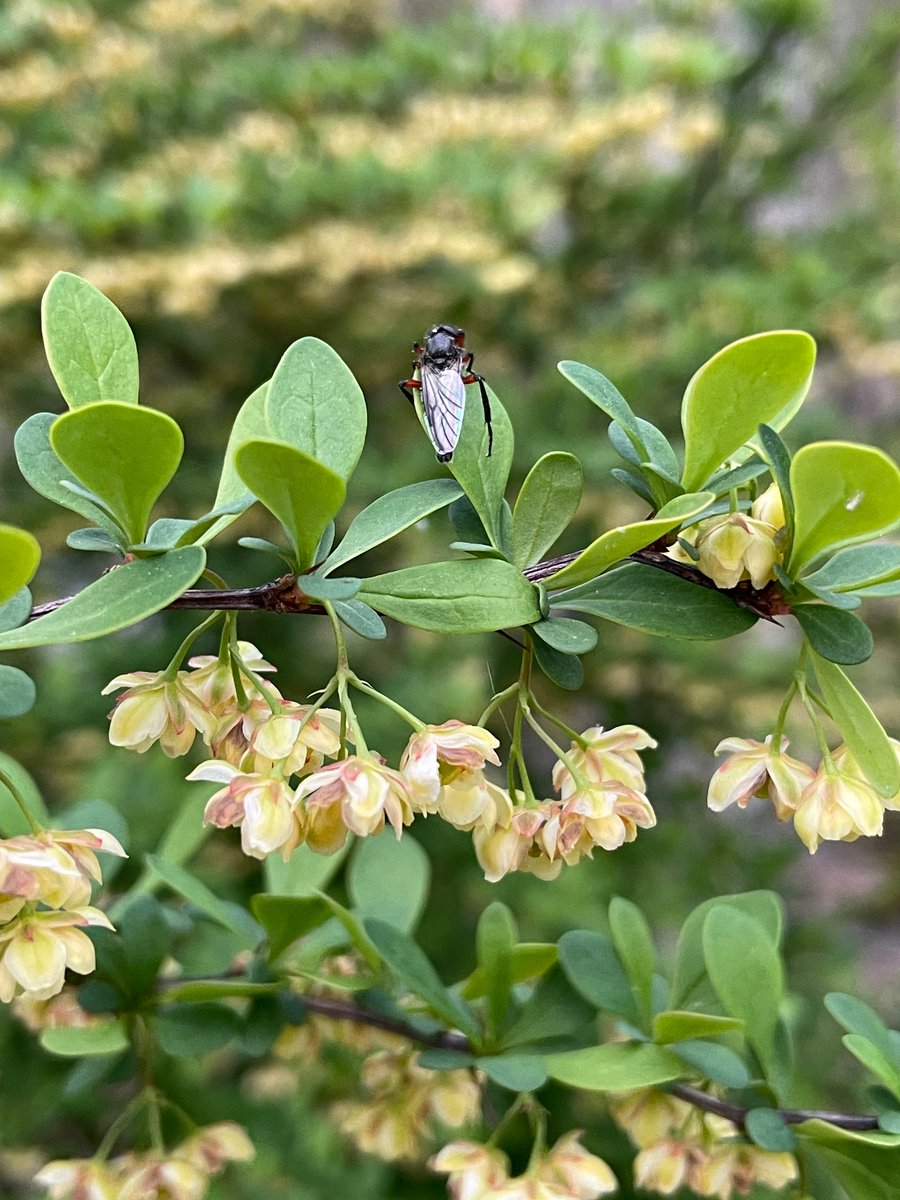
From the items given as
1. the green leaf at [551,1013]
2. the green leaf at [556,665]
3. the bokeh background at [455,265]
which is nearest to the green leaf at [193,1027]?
the green leaf at [551,1013]

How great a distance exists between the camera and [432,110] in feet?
5.54

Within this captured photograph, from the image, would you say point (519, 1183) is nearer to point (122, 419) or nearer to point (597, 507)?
point (122, 419)

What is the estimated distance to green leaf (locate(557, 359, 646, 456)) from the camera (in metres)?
0.33

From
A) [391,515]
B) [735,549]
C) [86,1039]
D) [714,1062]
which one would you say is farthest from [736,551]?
[86,1039]

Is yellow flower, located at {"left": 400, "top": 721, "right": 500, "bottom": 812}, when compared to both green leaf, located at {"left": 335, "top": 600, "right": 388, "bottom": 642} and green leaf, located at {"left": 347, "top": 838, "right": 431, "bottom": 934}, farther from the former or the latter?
green leaf, located at {"left": 347, "top": 838, "right": 431, "bottom": 934}

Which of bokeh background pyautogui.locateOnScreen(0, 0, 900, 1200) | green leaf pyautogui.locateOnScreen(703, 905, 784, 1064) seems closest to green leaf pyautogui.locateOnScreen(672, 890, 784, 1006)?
green leaf pyautogui.locateOnScreen(703, 905, 784, 1064)

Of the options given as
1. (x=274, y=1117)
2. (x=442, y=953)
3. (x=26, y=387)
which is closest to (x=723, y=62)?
(x=26, y=387)

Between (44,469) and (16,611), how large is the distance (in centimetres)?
5

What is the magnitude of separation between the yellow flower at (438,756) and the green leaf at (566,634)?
0.04m

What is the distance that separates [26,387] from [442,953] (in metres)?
1.09

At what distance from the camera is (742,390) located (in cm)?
32

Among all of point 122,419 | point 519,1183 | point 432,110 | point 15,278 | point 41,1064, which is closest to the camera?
point 122,419

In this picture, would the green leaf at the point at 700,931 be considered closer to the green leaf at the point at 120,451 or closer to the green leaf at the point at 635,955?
the green leaf at the point at 635,955

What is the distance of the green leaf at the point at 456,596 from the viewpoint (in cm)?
30
